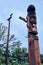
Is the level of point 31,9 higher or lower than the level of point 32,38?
higher

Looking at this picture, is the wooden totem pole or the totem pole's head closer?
the wooden totem pole

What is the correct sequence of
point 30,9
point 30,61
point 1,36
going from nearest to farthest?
point 30,61
point 30,9
point 1,36

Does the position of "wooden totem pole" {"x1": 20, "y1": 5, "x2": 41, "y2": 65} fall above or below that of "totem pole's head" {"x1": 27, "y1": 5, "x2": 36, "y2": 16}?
below

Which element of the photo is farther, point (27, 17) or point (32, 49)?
point (27, 17)

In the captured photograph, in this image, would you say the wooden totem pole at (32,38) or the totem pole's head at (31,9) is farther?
the totem pole's head at (31,9)

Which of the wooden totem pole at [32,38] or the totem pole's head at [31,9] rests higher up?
the totem pole's head at [31,9]

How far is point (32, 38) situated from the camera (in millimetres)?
5277

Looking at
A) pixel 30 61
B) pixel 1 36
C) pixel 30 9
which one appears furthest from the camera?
pixel 1 36

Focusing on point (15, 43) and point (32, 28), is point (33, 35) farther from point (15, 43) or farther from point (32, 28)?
point (15, 43)

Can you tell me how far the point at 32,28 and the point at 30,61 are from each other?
0.91 m

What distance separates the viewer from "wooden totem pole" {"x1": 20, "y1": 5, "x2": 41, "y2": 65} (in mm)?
5020

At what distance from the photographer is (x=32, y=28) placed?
550cm

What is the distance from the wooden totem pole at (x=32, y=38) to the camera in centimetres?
502

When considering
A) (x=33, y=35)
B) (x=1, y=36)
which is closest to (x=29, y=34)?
(x=33, y=35)
